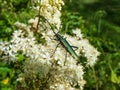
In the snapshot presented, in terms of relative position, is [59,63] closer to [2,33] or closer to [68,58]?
[68,58]

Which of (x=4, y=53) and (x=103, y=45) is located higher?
(x=4, y=53)

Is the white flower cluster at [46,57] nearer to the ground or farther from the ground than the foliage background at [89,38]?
farther from the ground

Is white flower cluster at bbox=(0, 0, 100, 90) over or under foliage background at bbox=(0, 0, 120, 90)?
over

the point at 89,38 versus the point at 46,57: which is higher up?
the point at 46,57

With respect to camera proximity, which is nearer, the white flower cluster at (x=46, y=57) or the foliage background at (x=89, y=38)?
the white flower cluster at (x=46, y=57)

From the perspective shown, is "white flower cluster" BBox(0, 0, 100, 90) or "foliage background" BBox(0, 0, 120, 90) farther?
"foliage background" BBox(0, 0, 120, 90)

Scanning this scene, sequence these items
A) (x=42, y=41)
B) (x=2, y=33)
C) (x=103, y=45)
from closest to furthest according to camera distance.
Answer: (x=42, y=41)
(x=2, y=33)
(x=103, y=45)

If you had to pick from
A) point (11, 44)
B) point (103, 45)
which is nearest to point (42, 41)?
point (11, 44)

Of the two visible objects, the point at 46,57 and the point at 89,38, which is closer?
the point at 46,57
